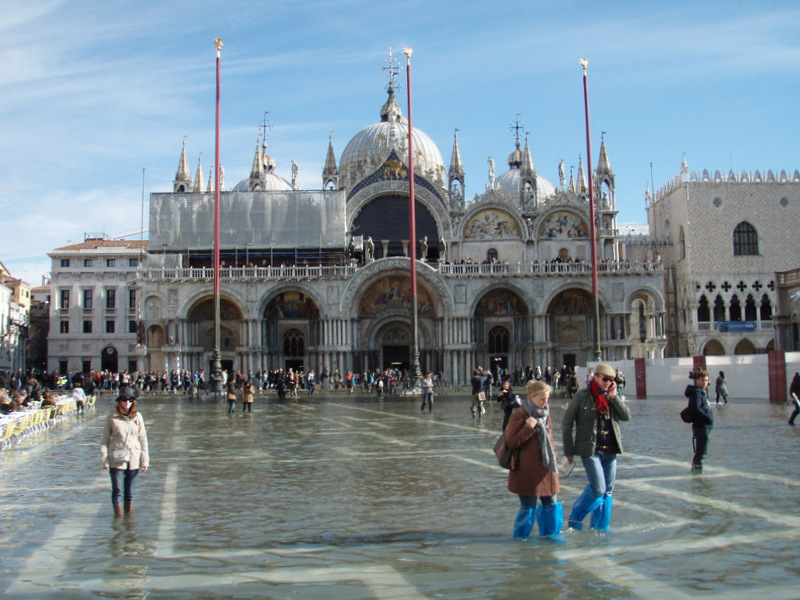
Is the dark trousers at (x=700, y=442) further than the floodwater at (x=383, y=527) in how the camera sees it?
Yes

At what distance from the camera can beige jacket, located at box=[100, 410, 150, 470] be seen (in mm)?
10055

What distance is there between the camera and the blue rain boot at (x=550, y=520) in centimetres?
816

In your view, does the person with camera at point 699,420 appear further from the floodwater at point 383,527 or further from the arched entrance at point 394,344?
the arched entrance at point 394,344

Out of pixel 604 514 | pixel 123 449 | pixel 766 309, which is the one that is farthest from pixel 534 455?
pixel 766 309

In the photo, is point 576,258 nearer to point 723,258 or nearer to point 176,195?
point 723,258

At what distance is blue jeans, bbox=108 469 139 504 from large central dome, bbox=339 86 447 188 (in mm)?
45739

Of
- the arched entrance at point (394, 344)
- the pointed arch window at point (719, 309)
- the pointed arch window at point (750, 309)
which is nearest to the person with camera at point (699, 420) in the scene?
the arched entrance at point (394, 344)

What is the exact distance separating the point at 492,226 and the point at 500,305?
526 cm

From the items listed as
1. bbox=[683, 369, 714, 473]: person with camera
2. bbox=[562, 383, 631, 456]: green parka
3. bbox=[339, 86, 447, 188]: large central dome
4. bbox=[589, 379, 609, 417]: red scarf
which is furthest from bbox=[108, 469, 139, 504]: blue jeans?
bbox=[339, 86, 447, 188]: large central dome

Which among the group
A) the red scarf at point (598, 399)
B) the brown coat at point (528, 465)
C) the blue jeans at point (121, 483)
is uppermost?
the red scarf at point (598, 399)

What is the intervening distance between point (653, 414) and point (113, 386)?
38.9 m

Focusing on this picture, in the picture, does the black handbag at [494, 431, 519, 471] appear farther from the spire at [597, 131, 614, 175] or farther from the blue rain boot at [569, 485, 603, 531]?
the spire at [597, 131, 614, 175]

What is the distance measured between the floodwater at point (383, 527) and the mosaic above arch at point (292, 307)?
118 feet

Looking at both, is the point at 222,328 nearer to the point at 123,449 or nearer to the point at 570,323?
the point at 570,323
